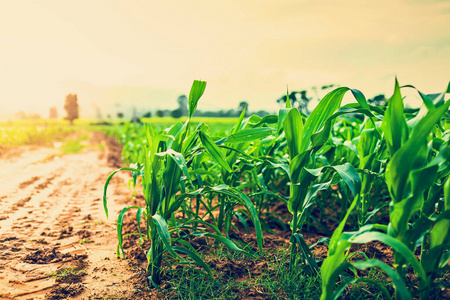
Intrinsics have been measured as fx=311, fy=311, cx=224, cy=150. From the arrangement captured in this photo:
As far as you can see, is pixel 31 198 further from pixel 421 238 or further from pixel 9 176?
pixel 421 238

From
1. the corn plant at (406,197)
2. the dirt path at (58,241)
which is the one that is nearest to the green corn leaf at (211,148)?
the corn plant at (406,197)

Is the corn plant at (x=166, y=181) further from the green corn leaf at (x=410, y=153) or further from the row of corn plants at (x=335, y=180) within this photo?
the green corn leaf at (x=410, y=153)

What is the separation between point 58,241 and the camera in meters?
2.61

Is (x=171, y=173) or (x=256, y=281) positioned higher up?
(x=171, y=173)

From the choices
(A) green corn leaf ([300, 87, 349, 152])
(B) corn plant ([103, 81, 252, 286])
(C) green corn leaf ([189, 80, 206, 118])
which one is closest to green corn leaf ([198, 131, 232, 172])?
(B) corn plant ([103, 81, 252, 286])

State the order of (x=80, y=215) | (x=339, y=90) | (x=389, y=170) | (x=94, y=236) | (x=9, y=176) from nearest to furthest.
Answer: (x=389, y=170), (x=339, y=90), (x=94, y=236), (x=80, y=215), (x=9, y=176)

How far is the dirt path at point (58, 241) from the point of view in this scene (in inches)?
73.0

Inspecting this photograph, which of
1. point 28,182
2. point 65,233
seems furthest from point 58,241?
point 28,182

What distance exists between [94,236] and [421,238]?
7.95 feet

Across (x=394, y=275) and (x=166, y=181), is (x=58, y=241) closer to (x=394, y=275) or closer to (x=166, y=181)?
(x=166, y=181)

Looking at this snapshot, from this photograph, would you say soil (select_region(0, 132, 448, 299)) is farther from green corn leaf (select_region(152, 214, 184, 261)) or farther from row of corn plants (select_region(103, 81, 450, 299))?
green corn leaf (select_region(152, 214, 184, 261))

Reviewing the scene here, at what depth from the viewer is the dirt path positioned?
1854 millimetres

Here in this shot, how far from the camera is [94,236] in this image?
2689mm

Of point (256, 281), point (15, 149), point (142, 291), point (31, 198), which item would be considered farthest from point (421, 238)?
point (15, 149)
